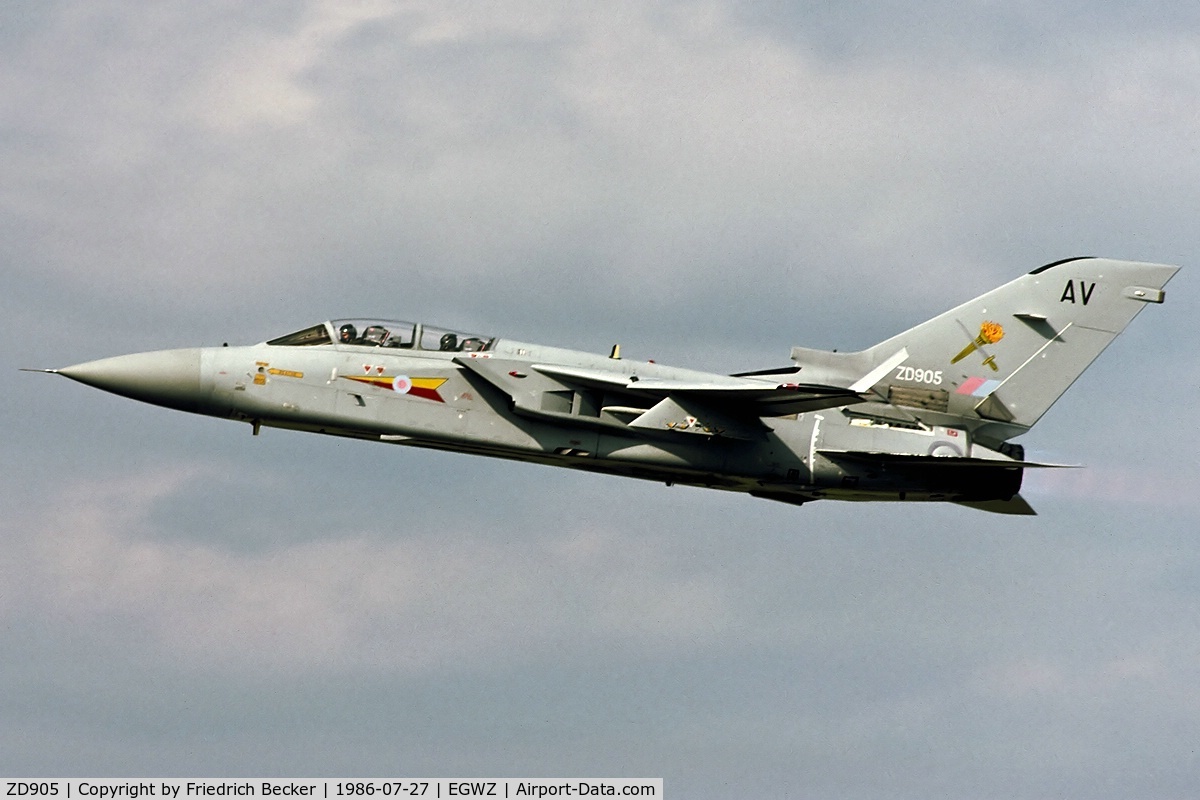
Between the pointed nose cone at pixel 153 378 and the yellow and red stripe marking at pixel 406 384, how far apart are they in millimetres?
2769

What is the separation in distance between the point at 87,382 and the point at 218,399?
95.9 inches

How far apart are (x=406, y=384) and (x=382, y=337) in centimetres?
110

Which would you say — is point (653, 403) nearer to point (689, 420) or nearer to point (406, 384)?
point (689, 420)

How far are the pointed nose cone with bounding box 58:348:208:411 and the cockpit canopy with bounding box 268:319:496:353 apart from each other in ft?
5.56

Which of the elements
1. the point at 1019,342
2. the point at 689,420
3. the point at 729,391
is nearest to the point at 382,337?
the point at 689,420

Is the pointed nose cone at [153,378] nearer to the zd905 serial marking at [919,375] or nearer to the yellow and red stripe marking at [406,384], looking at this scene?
the yellow and red stripe marking at [406,384]

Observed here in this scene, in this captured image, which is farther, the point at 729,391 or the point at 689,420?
the point at 689,420

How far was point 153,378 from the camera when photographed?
105 feet

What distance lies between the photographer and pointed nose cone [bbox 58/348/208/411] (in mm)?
32000

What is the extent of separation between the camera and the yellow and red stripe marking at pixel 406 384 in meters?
32.4

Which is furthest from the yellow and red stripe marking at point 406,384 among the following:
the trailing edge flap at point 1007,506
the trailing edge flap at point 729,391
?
→ the trailing edge flap at point 1007,506

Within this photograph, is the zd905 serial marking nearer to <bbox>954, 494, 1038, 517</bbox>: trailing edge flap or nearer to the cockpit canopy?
<bbox>954, 494, 1038, 517</bbox>: trailing edge flap

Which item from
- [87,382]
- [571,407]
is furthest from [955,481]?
[87,382]

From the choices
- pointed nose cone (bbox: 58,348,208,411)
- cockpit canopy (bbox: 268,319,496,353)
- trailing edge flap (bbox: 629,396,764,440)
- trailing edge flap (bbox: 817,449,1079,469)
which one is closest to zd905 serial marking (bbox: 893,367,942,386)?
trailing edge flap (bbox: 817,449,1079,469)
